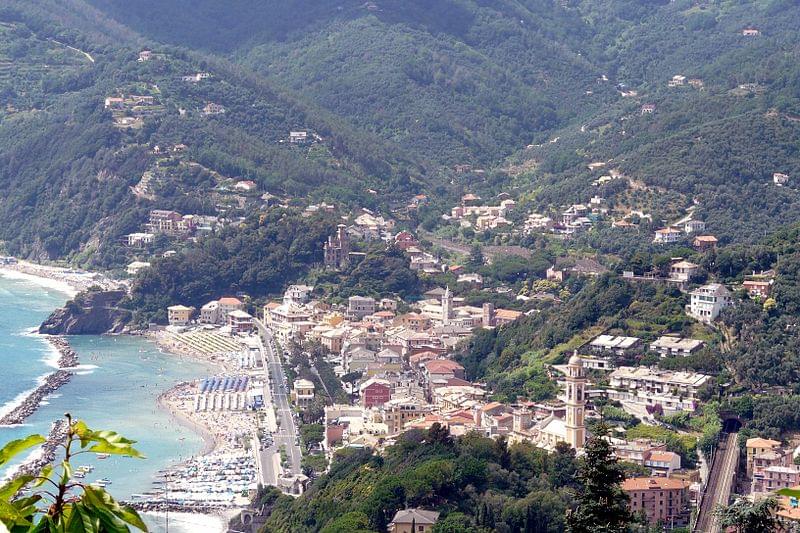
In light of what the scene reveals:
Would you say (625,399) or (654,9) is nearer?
(625,399)

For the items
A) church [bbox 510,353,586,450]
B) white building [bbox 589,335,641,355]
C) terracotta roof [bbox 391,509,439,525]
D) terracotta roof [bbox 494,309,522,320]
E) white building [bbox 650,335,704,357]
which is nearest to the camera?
terracotta roof [bbox 391,509,439,525]

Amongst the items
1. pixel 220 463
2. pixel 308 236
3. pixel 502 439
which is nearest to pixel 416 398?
pixel 220 463

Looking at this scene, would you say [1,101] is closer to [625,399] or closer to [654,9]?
[654,9]

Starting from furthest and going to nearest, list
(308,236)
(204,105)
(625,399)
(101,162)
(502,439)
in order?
1. (204,105)
2. (101,162)
3. (308,236)
4. (625,399)
5. (502,439)

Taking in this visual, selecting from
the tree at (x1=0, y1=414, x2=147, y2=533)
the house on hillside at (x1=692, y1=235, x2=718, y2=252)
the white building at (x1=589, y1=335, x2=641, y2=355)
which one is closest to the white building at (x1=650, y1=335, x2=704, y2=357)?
the white building at (x1=589, y1=335, x2=641, y2=355)

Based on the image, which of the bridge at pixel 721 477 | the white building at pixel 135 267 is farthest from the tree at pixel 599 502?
the white building at pixel 135 267

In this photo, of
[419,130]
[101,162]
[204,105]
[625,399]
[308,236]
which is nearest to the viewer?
[625,399]

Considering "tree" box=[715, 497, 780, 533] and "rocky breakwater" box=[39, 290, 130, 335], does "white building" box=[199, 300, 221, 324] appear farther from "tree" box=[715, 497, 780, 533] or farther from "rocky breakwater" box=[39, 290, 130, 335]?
"tree" box=[715, 497, 780, 533]
